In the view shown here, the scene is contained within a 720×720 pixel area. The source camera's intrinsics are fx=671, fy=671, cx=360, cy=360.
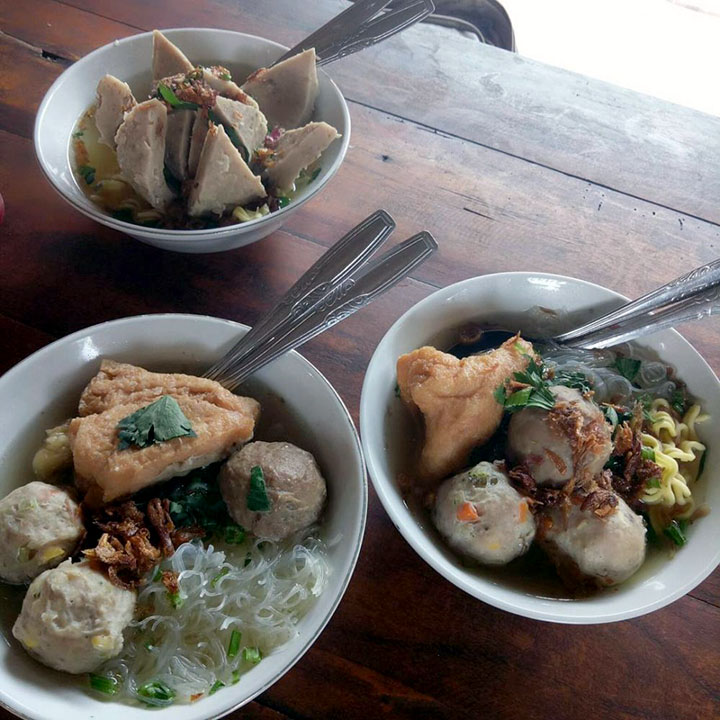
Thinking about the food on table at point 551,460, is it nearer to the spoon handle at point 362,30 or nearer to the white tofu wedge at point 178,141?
the white tofu wedge at point 178,141

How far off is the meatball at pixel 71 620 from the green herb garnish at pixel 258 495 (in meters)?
0.24

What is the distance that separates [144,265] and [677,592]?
126 cm

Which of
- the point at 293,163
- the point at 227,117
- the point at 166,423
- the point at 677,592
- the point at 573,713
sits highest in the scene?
the point at 227,117

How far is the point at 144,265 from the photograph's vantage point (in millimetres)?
1554

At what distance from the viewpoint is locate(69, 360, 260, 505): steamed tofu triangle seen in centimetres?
107

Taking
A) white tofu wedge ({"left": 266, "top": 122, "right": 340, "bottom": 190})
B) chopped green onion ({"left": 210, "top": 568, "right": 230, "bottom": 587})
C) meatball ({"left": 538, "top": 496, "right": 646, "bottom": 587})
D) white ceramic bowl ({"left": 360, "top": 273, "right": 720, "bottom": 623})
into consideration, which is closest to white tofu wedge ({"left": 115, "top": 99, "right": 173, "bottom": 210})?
white tofu wedge ({"left": 266, "top": 122, "right": 340, "bottom": 190})

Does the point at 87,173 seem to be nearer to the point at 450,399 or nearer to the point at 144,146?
the point at 144,146

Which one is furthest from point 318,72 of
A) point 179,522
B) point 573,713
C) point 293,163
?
point 573,713

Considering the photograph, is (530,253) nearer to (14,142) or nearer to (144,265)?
(144,265)

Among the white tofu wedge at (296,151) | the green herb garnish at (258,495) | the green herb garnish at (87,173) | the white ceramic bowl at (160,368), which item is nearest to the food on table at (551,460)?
the white ceramic bowl at (160,368)

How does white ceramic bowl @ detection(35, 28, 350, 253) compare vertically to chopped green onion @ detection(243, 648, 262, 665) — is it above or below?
above

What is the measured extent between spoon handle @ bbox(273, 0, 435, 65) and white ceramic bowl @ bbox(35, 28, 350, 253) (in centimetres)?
9

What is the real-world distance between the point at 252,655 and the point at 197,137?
104cm

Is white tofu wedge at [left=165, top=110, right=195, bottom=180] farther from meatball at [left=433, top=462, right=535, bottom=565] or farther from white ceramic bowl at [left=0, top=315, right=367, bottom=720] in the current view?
meatball at [left=433, top=462, right=535, bottom=565]
